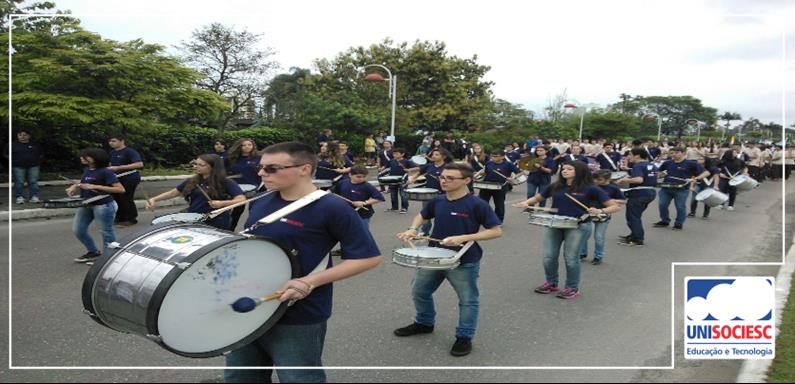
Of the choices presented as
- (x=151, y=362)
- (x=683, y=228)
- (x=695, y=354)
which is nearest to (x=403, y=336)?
(x=151, y=362)

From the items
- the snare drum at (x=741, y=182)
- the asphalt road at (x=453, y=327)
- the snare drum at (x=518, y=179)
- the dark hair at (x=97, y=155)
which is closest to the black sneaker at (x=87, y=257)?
the asphalt road at (x=453, y=327)

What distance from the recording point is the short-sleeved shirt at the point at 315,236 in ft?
10.1

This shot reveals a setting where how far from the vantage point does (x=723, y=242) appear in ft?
35.9

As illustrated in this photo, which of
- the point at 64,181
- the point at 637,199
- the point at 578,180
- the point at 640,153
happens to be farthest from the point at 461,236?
the point at 64,181

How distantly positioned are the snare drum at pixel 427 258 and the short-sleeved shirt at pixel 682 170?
8534 mm

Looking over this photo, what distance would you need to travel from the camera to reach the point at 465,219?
5121 millimetres

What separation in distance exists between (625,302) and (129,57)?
464 inches

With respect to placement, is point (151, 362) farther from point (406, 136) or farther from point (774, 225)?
point (406, 136)

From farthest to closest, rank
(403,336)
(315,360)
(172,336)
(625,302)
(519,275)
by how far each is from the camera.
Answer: (519,275)
(625,302)
(403,336)
(315,360)
(172,336)

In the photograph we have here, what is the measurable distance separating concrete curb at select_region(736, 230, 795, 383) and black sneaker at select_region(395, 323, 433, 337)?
2.47 meters

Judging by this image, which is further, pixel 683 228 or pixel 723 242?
pixel 683 228

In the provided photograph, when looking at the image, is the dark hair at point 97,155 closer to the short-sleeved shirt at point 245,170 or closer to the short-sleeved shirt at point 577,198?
the short-sleeved shirt at point 245,170

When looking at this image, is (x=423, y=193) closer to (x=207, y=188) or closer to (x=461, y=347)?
(x=207, y=188)

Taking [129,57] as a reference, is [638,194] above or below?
below
